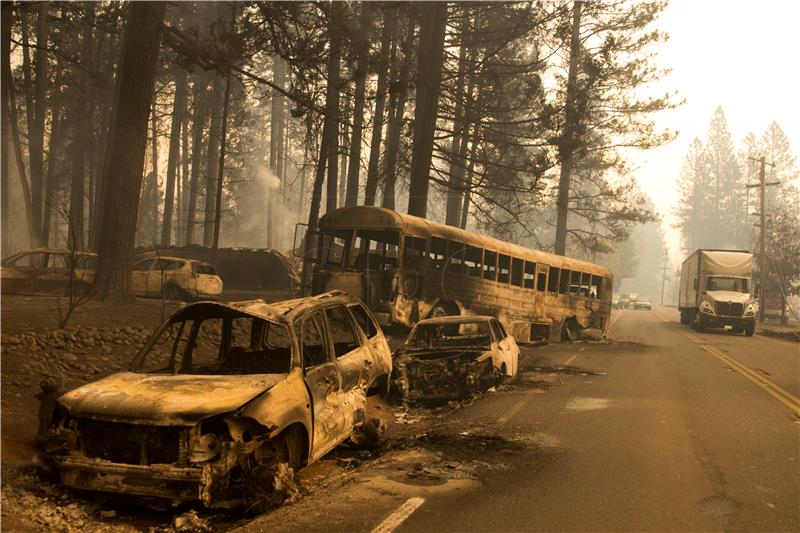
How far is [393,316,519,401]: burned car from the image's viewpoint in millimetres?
11594

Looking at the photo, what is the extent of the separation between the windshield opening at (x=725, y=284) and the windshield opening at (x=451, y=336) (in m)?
22.9

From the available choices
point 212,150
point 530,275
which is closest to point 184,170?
point 212,150

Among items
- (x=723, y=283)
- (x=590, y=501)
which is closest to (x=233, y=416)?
(x=590, y=501)

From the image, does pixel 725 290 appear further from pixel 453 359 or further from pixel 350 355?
pixel 350 355

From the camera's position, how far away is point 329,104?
22797mm

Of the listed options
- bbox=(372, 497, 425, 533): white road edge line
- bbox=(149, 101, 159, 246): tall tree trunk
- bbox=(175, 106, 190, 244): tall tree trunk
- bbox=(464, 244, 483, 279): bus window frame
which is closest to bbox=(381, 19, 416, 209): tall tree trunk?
bbox=(464, 244, 483, 279): bus window frame

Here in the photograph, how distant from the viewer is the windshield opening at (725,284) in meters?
32.7

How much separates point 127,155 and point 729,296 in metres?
26.7

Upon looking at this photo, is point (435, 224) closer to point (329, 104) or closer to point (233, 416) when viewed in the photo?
point (329, 104)

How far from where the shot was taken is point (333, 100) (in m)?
23.0

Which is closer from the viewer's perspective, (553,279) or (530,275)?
(530,275)

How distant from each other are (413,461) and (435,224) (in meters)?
12.3

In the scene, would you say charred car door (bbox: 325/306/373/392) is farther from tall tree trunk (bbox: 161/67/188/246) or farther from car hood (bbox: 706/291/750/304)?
tall tree trunk (bbox: 161/67/188/246)

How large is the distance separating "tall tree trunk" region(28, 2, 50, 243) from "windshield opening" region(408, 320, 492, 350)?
2170 cm
